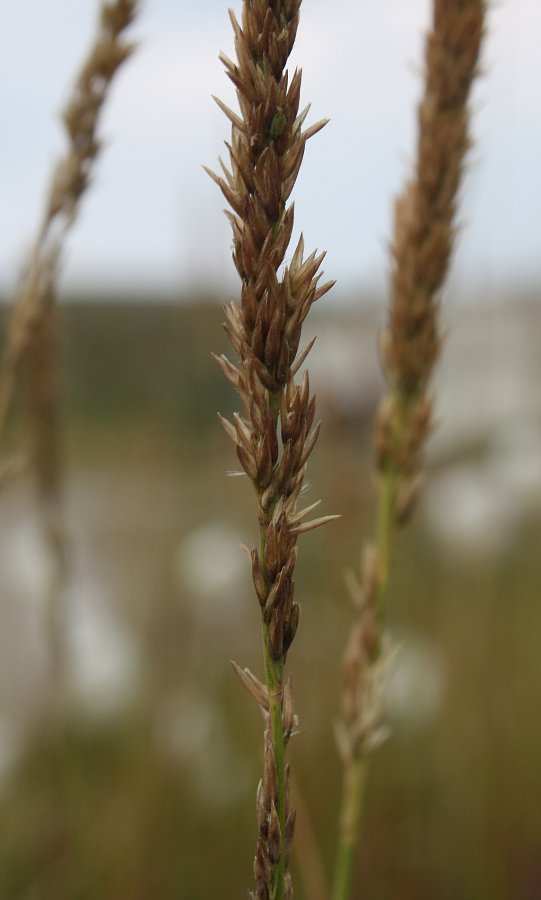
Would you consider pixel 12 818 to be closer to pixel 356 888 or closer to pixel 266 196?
pixel 356 888

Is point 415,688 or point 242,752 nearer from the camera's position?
point 415,688

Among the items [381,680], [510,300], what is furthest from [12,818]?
[381,680]

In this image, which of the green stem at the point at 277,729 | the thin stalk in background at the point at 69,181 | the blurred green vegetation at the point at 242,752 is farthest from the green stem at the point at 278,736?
the blurred green vegetation at the point at 242,752

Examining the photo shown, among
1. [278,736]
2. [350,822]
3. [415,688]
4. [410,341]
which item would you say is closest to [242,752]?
[415,688]

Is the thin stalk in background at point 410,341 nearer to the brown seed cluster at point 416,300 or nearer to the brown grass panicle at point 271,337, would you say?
the brown seed cluster at point 416,300

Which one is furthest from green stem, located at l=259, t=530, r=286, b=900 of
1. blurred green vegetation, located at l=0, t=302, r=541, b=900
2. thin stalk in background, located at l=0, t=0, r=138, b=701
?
blurred green vegetation, located at l=0, t=302, r=541, b=900

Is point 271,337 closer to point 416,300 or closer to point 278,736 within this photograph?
point 278,736
